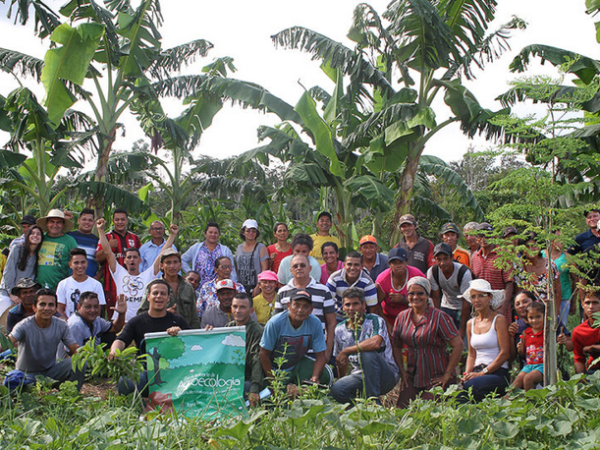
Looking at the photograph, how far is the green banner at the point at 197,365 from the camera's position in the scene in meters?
4.32

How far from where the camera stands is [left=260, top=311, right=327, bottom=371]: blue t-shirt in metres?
4.58

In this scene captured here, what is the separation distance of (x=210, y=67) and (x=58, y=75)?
2.81 m

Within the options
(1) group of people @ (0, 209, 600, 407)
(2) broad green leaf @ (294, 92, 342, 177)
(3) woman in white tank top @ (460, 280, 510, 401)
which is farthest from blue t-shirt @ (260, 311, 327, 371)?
(2) broad green leaf @ (294, 92, 342, 177)

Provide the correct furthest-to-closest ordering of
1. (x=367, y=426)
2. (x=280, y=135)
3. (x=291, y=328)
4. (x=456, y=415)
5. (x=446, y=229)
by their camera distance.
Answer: (x=280, y=135) < (x=446, y=229) < (x=291, y=328) < (x=456, y=415) < (x=367, y=426)

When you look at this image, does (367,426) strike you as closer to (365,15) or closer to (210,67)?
(365,15)

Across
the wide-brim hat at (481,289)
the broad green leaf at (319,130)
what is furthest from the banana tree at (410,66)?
the wide-brim hat at (481,289)

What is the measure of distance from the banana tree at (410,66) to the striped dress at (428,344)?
3.52 metres

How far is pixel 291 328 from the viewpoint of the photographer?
463 cm

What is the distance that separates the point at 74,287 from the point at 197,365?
6.82ft

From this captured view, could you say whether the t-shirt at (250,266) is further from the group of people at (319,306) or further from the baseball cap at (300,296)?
the baseball cap at (300,296)

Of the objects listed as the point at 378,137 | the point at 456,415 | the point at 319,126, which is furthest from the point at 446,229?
the point at 456,415

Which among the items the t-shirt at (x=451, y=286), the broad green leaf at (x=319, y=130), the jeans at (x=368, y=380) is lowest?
the jeans at (x=368, y=380)

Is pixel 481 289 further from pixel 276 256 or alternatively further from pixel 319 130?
pixel 319 130

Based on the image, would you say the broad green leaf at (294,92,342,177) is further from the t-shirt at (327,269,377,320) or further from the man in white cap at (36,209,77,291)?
the man in white cap at (36,209,77,291)
